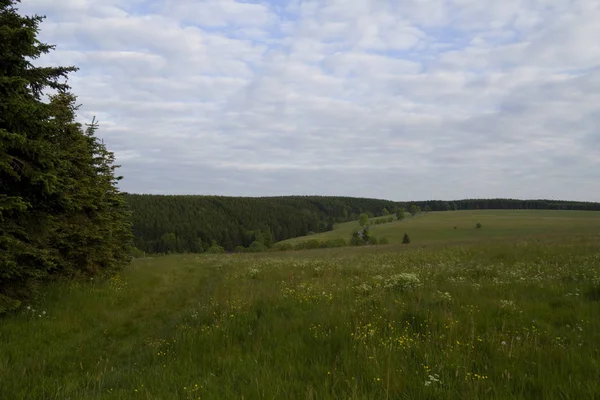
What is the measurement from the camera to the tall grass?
364cm

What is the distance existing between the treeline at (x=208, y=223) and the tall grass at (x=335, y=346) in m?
97.4

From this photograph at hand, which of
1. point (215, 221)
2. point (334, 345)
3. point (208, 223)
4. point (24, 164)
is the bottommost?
point (208, 223)

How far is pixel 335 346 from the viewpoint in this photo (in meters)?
4.88

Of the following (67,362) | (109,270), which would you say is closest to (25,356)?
(67,362)

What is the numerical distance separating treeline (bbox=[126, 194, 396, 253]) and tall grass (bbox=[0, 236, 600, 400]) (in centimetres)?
9739

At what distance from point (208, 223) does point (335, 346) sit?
129 m

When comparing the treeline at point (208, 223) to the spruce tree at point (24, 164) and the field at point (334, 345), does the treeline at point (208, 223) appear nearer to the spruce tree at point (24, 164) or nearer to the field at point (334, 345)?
the spruce tree at point (24, 164)

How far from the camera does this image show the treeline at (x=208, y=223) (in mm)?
113125

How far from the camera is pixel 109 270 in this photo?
51.5 ft

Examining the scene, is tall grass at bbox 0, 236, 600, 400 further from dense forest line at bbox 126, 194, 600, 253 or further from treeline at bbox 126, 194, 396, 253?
treeline at bbox 126, 194, 396, 253

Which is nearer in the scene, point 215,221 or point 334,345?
point 334,345

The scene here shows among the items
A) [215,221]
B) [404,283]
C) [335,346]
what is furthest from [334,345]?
[215,221]

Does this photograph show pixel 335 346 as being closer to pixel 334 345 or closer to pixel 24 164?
pixel 334 345

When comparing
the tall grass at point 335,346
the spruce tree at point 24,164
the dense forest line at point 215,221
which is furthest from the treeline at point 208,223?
the tall grass at point 335,346
